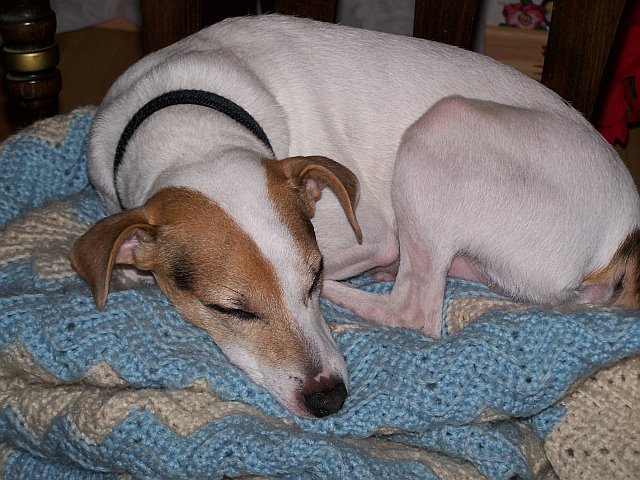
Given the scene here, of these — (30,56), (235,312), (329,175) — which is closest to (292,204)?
(329,175)

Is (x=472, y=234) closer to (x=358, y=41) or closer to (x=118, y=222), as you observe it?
(x=358, y=41)

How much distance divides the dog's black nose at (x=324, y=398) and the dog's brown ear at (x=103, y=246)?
729mm

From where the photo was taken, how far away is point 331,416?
9.38 ft

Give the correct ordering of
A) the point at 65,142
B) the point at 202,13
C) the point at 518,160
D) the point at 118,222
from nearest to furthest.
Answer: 1. the point at 118,222
2. the point at 518,160
3. the point at 65,142
4. the point at 202,13

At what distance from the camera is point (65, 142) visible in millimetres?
3918

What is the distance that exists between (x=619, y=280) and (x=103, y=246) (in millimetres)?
1864

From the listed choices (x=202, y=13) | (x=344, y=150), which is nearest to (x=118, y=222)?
(x=344, y=150)

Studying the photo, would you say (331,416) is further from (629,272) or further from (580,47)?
(580,47)

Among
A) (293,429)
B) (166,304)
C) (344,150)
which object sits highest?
(344,150)

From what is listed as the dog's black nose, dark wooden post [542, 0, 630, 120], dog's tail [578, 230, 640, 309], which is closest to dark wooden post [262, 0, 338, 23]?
dark wooden post [542, 0, 630, 120]

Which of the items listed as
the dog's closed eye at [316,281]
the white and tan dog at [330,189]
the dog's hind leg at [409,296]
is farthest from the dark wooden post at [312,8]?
the dog's closed eye at [316,281]

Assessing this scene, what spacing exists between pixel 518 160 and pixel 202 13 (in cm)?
180

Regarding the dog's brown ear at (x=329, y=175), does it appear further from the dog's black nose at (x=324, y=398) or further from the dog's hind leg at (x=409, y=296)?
the dog's black nose at (x=324, y=398)

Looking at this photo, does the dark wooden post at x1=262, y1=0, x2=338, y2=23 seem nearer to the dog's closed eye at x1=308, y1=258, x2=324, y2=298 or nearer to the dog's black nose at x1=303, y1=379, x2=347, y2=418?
the dog's closed eye at x1=308, y1=258, x2=324, y2=298
